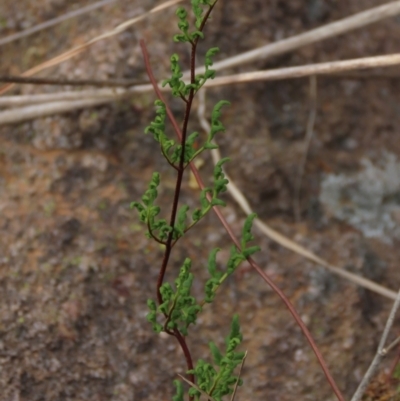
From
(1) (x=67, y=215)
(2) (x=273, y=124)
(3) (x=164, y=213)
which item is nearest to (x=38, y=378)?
(1) (x=67, y=215)

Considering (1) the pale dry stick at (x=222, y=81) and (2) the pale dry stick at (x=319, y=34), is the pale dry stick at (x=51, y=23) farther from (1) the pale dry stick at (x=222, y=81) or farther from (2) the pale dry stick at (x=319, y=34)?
(2) the pale dry stick at (x=319, y=34)

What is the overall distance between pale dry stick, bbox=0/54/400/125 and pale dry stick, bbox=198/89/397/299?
8.0 inches

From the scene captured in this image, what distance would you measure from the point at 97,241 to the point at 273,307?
50 cm

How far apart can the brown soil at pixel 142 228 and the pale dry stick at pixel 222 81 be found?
0.15 ft

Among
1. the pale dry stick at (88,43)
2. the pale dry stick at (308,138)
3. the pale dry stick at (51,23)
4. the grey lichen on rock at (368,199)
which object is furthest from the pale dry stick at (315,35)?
the grey lichen on rock at (368,199)

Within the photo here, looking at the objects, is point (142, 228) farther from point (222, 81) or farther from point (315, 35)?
point (315, 35)

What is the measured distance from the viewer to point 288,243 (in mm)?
1834

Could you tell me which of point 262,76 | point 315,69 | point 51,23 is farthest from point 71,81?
point 315,69

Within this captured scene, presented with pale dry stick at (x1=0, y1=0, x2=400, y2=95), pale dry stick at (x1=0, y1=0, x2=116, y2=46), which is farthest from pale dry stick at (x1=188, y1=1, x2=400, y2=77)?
pale dry stick at (x1=0, y1=0, x2=116, y2=46)

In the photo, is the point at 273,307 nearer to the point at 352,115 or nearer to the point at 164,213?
the point at 164,213

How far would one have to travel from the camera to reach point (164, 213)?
183 cm

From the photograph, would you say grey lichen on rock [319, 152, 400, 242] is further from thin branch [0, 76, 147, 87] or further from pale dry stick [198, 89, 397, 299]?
thin branch [0, 76, 147, 87]

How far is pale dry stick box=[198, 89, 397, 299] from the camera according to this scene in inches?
68.7

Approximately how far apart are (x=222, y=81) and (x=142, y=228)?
0.45 meters
